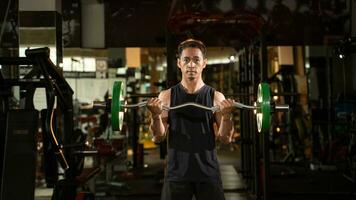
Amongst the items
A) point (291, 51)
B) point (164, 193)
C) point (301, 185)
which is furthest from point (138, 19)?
point (164, 193)

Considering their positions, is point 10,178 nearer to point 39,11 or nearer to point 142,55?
point 39,11

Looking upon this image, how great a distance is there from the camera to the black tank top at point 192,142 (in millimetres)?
2287

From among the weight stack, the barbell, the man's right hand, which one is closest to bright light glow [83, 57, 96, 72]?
the weight stack

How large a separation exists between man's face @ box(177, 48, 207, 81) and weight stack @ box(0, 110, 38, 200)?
1.27 metres

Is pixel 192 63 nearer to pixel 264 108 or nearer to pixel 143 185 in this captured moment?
pixel 264 108

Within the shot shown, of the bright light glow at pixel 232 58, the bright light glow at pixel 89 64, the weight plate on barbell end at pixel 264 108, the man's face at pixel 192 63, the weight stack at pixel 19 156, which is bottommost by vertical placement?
the weight stack at pixel 19 156

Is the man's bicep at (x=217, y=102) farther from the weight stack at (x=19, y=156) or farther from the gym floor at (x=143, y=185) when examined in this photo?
the gym floor at (x=143, y=185)

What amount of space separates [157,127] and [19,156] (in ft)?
4.02

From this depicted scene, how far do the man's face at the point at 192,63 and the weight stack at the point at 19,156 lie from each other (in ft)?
4.17

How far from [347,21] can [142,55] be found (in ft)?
9.99

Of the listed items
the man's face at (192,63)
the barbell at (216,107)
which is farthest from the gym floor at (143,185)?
the man's face at (192,63)

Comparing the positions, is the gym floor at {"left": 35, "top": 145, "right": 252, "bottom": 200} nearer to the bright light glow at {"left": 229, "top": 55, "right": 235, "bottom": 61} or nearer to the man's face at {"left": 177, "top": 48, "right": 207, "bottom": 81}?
the bright light glow at {"left": 229, "top": 55, "right": 235, "bottom": 61}

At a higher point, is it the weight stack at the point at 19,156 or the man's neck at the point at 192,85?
the man's neck at the point at 192,85

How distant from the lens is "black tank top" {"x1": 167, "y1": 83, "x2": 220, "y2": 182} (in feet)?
7.50
